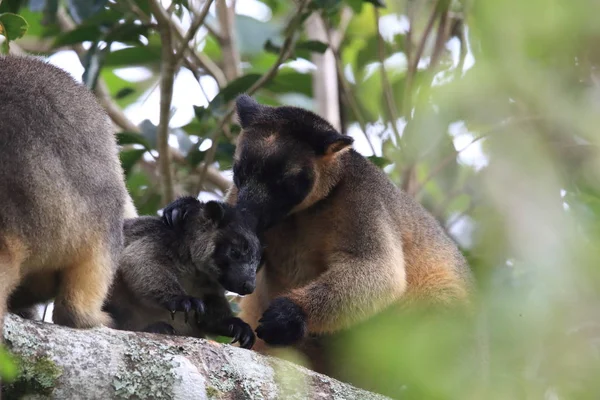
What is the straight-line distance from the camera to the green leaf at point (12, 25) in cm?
536

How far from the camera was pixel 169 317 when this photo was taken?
18.0ft

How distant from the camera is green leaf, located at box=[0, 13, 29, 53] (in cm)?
536

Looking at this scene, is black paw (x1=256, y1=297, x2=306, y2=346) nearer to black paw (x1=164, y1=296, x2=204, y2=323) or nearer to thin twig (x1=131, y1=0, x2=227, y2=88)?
black paw (x1=164, y1=296, x2=204, y2=323)

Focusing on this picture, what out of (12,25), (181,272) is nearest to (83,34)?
(12,25)

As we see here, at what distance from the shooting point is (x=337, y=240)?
615 centimetres

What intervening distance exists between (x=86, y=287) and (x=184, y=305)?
0.74m

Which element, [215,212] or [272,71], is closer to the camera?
[215,212]

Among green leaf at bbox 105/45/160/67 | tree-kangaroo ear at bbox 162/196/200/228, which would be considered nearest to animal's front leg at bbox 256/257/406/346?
tree-kangaroo ear at bbox 162/196/200/228

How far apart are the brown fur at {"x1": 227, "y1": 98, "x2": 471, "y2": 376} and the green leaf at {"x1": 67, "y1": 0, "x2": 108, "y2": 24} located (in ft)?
5.46

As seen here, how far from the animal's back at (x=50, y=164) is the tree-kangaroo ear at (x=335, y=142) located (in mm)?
1912

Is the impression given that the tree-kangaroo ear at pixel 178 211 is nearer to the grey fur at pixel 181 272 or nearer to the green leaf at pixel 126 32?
the grey fur at pixel 181 272

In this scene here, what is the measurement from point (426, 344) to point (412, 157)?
166 centimetres

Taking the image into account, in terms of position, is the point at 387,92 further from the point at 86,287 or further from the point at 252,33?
the point at 86,287

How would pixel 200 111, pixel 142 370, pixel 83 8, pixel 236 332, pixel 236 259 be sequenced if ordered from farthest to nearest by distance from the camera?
pixel 200 111
pixel 83 8
pixel 236 259
pixel 236 332
pixel 142 370
